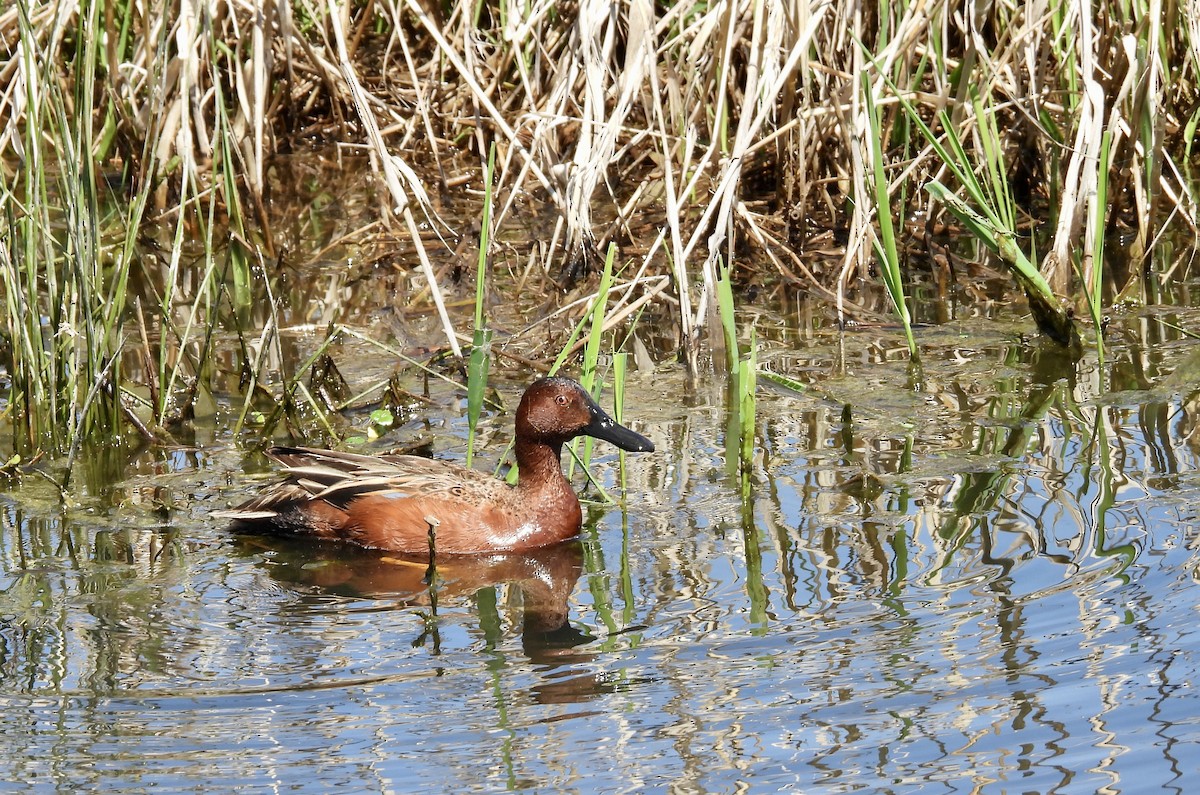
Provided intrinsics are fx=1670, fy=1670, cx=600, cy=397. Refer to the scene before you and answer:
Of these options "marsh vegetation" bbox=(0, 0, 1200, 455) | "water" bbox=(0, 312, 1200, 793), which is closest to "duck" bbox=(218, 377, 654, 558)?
"water" bbox=(0, 312, 1200, 793)

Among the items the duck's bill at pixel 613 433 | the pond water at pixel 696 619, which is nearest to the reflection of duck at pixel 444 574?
the pond water at pixel 696 619

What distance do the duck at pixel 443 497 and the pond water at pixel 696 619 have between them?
0.09m

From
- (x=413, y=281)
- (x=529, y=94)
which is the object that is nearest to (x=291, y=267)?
(x=413, y=281)

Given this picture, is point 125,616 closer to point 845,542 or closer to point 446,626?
point 446,626

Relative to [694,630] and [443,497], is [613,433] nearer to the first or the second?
[443,497]

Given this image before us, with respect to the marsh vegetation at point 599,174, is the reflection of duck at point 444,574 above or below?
below

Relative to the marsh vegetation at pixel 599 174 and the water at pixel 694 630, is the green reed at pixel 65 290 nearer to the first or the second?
the marsh vegetation at pixel 599 174

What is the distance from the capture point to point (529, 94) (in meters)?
7.75

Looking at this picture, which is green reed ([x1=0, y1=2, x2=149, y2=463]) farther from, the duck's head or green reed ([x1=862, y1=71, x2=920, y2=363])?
green reed ([x1=862, y1=71, x2=920, y2=363])

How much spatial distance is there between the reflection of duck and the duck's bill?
39 cm

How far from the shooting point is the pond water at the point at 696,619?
3857 mm

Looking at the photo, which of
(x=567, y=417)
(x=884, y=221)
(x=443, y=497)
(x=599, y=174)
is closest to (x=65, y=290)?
(x=443, y=497)

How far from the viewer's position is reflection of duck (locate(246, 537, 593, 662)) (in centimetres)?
506

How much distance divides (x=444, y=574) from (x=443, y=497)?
31 centimetres
